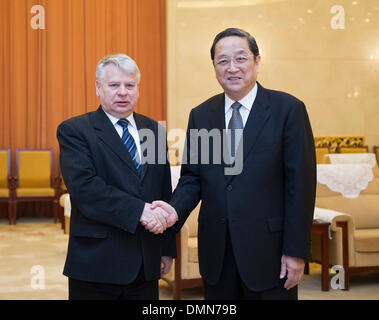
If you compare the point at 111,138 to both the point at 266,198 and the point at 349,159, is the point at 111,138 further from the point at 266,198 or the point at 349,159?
the point at 349,159

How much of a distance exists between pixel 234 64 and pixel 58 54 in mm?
7249

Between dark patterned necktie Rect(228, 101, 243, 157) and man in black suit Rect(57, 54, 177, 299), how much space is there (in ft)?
1.04

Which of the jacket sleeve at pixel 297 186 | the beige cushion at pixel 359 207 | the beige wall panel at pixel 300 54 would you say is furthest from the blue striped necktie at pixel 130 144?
the beige wall panel at pixel 300 54

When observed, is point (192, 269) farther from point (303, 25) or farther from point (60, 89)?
point (303, 25)

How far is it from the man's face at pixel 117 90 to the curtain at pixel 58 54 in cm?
681

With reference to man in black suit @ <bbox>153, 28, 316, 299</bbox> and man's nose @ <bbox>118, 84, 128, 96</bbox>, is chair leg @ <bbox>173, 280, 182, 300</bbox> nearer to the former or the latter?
man in black suit @ <bbox>153, 28, 316, 299</bbox>

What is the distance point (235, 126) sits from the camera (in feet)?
6.31

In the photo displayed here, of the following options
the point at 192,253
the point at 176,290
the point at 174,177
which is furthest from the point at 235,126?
the point at 174,177

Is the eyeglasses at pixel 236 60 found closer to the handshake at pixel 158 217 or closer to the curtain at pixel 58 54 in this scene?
the handshake at pixel 158 217

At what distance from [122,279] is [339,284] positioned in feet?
9.48

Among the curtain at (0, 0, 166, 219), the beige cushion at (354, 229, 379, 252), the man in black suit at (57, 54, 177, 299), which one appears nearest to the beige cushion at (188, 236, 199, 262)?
the beige cushion at (354, 229, 379, 252)

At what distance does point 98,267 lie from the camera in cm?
186
